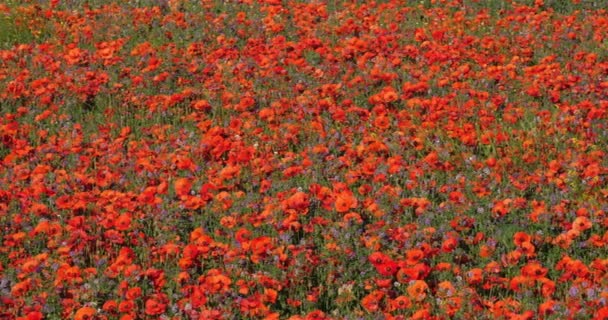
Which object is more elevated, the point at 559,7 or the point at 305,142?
the point at 305,142

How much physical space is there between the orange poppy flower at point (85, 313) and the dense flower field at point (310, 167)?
0.01 metres

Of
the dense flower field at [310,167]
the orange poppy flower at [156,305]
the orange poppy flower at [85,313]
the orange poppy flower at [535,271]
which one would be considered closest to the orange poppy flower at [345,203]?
the dense flower field at [310,167]

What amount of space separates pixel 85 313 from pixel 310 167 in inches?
90.5

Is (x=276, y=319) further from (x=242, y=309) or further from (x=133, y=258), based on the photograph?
(x=133, y=258)

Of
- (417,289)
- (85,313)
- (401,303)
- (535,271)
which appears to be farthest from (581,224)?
(85,313)

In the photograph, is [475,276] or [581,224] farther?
[581,224]

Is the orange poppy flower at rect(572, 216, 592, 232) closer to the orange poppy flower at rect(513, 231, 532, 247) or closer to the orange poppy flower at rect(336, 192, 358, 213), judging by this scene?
the orange poppy flower at rect(513, 231, 532, 247)

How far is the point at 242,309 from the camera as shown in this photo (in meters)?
4.88

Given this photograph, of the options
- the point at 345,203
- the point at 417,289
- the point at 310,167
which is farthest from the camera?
the point at 310,167

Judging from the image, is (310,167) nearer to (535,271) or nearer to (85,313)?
(535,271)

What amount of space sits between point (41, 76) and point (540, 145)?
4.94 metres

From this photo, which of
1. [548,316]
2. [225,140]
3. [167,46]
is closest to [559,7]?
[167,46]

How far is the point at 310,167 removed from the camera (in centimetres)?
667

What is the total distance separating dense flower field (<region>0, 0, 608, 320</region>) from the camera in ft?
16.7
